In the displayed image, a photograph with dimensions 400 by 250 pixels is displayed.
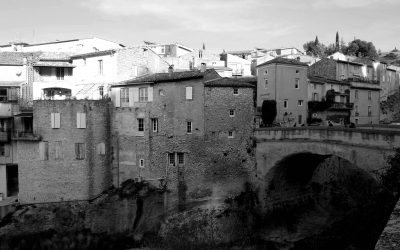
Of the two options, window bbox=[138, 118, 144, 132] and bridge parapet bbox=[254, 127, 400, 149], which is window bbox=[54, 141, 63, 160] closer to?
window bbox=[138, 118, 144, 132]

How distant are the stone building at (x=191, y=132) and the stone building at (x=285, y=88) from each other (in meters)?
8.69

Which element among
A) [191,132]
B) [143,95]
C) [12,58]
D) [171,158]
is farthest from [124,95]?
[12,58]

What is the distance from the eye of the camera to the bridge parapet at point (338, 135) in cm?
2402

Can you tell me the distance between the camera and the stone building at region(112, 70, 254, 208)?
34.0 m

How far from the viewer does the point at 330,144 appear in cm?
2912

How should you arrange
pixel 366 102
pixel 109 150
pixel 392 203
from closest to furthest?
1. pixel 392 203
2. pixel 109 150
3. pixel 366 102

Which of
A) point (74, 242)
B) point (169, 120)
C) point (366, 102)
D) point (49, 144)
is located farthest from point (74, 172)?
point (366, 102)

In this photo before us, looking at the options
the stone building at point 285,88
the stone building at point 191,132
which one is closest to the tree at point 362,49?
the stone building at point 285,88

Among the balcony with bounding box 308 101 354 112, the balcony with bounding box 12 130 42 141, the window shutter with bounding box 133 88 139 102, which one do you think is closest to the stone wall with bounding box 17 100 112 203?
the balcony with bounding box 12 130 42 141

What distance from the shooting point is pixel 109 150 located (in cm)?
3700

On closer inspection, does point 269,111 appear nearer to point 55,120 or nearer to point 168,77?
point 168,77

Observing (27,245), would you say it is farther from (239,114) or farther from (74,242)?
(239,114)

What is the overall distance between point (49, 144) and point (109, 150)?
206 inches

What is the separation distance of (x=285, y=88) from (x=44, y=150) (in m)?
24.9
